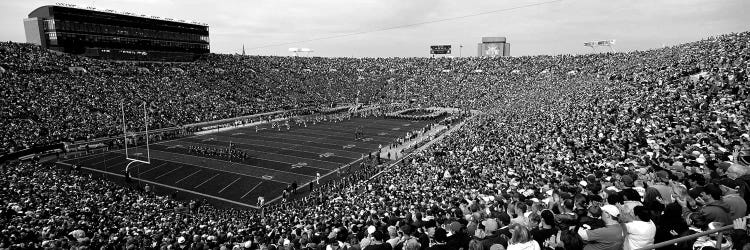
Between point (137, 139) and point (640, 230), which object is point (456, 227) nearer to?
point (640, 230)

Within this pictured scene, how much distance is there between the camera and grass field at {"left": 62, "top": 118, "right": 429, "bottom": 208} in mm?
22812

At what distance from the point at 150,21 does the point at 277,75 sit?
21836mm

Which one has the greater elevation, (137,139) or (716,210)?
(716,210)

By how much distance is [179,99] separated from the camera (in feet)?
159

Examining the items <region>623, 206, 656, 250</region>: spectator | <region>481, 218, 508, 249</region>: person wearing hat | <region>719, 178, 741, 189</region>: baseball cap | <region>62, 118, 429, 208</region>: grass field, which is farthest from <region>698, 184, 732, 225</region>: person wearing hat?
<region>62, 118, 429, 208</region>: grass field

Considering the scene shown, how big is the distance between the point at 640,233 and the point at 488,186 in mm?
8712

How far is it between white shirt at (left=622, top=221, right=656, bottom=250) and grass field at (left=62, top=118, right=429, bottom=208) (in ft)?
59.8

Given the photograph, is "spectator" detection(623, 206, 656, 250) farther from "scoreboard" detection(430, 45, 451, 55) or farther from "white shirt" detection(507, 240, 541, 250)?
"scoreboard" detection(430, 45, 451, 55)

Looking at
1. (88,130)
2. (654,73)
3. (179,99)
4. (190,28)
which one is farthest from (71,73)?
(654,73)

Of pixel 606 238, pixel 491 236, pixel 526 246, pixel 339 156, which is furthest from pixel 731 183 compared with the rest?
pixel 339 156

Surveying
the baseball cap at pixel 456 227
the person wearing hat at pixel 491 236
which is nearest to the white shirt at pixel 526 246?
the person wearing hat at pixel 491 236

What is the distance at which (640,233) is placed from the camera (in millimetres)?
4285

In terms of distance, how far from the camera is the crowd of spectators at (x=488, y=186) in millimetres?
4996

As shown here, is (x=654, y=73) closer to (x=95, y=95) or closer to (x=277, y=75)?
(x=95, y=95)
